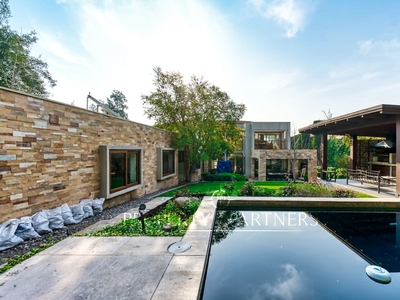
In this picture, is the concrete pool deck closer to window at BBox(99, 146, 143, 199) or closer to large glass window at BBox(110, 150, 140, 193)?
window at BBox(99, 146, 143, 199)

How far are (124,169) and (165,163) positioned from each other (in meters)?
4.38

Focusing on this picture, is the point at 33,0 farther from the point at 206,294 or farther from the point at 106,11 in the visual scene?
the point at 206,294

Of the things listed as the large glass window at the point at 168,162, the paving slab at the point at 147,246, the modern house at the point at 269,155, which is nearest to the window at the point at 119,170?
the large glass window at the point at 168,162

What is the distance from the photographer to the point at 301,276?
3240 mm

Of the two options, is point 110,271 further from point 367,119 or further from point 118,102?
point 118,102

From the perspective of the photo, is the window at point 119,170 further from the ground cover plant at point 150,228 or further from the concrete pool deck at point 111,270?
the concrete pool deck at point 111,270

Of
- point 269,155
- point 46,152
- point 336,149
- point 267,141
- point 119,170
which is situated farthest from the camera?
point 336,149

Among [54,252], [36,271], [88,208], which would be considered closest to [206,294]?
[36,271]

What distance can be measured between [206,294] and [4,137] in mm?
4846

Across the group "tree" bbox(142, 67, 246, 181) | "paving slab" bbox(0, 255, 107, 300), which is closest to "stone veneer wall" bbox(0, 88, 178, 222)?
"paving slab" bbox(0, 255, 107, 300)

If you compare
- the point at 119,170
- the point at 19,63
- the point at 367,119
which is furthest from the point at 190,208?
the point at 19,63

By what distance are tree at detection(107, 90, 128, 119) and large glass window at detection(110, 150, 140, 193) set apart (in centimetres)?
2469

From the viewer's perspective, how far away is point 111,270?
109 inches

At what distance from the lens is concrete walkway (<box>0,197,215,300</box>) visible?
2277 millimetres
